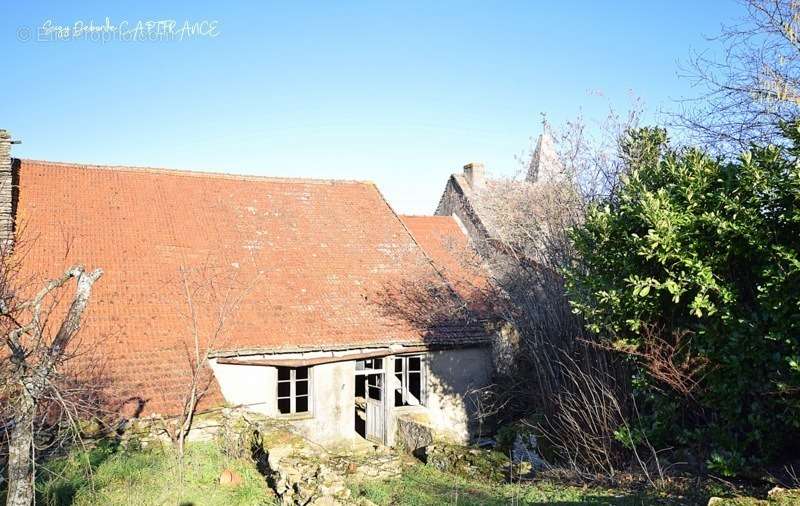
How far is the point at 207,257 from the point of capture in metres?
15.8

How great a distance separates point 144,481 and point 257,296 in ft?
22.9

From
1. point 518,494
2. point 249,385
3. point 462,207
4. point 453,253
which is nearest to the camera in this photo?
point 518,494

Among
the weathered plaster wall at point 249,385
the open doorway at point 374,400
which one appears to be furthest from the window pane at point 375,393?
the weathered plaster wall at point 249,385

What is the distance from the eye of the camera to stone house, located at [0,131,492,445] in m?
13.6

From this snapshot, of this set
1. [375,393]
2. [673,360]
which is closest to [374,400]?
[375,393]

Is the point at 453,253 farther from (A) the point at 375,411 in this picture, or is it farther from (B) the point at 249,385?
(B) the point at 249,385

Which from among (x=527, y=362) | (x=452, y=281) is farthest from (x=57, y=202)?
(x=527, y=362)

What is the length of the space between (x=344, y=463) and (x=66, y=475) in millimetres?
6240

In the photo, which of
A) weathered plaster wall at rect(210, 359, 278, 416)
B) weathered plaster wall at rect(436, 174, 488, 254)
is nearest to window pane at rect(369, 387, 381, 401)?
weathered plaster wall at rect(210, 359, 278, 416)

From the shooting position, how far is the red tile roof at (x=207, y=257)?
528 inches

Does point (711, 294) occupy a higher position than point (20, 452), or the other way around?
point (711, 294)

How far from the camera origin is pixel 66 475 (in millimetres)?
8750

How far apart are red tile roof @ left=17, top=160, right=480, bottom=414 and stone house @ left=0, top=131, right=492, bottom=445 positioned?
0.13 ft

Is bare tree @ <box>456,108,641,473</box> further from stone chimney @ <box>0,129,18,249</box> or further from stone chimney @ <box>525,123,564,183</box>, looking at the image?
stone chimney @ <box>0,129,18,249</box>
